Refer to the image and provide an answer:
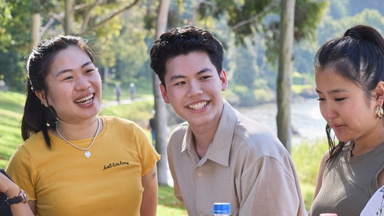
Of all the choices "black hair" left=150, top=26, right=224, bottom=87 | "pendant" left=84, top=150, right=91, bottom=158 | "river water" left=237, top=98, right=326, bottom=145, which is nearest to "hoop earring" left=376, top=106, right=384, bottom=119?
"black hair" left=150, top=26, right=224, bottom=87

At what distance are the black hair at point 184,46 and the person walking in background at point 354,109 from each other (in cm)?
48

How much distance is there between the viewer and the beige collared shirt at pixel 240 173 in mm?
2951

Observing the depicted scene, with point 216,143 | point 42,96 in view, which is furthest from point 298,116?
point 216,143

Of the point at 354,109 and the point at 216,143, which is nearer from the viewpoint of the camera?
the point at 354,109

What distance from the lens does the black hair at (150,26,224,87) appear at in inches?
125

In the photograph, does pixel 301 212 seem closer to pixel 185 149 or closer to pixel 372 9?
pixel 185 149

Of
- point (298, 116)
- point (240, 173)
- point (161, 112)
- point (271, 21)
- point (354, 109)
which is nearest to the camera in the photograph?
point (354, 109)

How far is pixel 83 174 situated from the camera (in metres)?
3.48

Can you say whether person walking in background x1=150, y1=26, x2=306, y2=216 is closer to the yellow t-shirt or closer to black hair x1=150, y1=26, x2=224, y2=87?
black hair x1=150, y1=26, x2=224, y2=87

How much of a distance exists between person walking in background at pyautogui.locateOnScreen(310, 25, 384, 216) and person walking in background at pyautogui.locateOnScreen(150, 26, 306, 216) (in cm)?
22

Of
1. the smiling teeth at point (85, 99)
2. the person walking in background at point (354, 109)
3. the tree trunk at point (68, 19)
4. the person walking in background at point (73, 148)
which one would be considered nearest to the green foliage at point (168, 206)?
the tree trunk at point (68, 19)

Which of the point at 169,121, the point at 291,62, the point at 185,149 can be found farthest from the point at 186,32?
the point at 169,121

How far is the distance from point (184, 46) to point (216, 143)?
17.8 inches

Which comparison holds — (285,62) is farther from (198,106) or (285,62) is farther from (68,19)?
(198,106)
